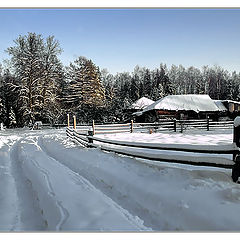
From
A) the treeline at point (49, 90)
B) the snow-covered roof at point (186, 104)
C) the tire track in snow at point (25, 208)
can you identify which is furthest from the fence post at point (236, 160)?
the treeline at point (49, 90)

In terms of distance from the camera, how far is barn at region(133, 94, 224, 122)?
2789 centimetres

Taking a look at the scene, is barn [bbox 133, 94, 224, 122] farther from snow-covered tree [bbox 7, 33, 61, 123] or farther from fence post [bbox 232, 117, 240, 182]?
fence post [bbox 232, 117, 240, 182]

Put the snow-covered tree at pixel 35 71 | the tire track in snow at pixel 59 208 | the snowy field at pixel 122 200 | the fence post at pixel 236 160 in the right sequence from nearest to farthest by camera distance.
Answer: the snowy field at pixel 122 200 → the tire track in snow at pixel 59 208 → the fence post at pixel 236 160 → the snow-covered tree at pixel 35 71

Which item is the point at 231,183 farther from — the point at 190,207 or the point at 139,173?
the point at 139,173

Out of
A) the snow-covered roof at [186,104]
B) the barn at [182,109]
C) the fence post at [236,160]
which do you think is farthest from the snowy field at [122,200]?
the snow-covered roof at [186,104]

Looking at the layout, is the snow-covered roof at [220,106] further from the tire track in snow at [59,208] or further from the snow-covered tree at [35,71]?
the tire track in snow at [59,208]

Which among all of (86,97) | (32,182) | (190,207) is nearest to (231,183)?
(190,207)

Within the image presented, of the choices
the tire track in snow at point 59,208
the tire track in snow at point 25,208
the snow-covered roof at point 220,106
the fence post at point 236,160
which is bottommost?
the tire track in snow at point 25,208

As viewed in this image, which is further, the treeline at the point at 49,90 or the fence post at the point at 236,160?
the treeline at the point at 49,90

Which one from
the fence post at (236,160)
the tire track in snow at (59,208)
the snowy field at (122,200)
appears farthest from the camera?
the fence post at (236,160)

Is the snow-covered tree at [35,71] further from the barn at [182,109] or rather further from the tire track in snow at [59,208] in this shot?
the tire track in snow at [59,208]

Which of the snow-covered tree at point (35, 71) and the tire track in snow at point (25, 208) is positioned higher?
the snow-covered tree at point (35, 71)

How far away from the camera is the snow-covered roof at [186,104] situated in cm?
2786
